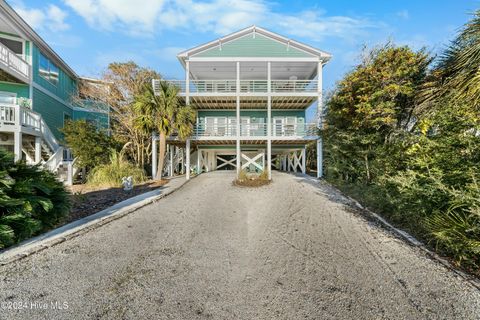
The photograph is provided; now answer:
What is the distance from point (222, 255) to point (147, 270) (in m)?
1.20

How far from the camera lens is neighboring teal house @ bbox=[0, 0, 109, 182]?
436 inches

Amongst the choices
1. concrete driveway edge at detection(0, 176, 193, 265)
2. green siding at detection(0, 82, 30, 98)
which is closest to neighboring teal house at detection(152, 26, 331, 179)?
Answer: concrete driveway edge at detection(0, 176, 193, 265)

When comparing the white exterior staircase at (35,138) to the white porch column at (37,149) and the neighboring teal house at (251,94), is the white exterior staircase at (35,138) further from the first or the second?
the neighboring teal house at (251,94)

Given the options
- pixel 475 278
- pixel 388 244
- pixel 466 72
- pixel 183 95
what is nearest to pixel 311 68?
pixel 183 95

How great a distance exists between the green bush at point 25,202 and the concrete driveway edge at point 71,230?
0.64 ft

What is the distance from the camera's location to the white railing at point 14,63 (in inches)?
450

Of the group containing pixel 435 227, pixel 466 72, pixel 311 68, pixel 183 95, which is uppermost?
pixel 311 68

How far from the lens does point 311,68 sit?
16.1 meters

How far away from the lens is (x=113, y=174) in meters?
11.3

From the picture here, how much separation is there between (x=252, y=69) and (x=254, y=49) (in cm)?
153

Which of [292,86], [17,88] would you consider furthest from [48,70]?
[292,86]

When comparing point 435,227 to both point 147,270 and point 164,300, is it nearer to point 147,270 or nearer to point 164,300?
point 164,300

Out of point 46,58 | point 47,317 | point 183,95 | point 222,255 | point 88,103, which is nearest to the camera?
point 47,317

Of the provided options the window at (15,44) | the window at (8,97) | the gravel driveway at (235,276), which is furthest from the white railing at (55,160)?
the gravel driveway at (235,276)
